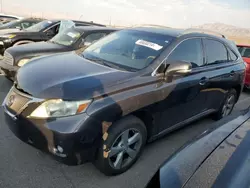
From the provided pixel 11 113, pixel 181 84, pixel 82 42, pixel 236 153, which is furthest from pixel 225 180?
pixel 82 42

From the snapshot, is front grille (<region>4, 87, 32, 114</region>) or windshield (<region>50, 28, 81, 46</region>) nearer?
front grille (<region>4, 87, 32, 114</region>)

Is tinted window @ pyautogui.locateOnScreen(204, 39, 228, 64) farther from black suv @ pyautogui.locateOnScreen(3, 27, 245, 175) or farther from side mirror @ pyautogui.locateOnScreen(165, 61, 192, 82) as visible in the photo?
side mirror @ pyautogui.locateOnScreen(165, 61, 192, 82)

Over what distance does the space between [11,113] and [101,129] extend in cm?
98

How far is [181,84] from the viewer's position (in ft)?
10.7

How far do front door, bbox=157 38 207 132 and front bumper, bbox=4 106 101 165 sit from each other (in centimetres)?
101

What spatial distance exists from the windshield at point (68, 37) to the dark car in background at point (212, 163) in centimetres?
481

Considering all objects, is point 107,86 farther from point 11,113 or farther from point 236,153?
point 236,153

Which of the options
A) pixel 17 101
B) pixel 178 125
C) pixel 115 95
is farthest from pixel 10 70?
pixel 178 125

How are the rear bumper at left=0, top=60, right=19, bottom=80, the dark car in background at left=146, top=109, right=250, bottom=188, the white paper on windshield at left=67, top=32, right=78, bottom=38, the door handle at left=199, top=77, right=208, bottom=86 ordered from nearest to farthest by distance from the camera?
the dark car in background at left=146, top=109, right=250, bottom=188
the door handle at left=199, top=77, right=208, bottom=86
the rear bumper at left=0, top=60, right=19, bottom=80
the white paper on windshield at left=67, top=32, right=78, bottom=38

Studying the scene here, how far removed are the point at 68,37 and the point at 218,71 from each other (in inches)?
155

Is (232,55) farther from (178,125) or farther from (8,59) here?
(8,59)

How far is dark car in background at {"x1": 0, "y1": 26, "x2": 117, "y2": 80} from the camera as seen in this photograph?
5039 mm

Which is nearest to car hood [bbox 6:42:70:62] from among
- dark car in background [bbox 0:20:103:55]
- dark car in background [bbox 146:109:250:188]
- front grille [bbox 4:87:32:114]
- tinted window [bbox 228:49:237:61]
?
dark car in background [bbox 0:20:103:55]

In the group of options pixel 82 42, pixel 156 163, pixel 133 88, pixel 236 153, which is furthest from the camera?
pixel 82 42
